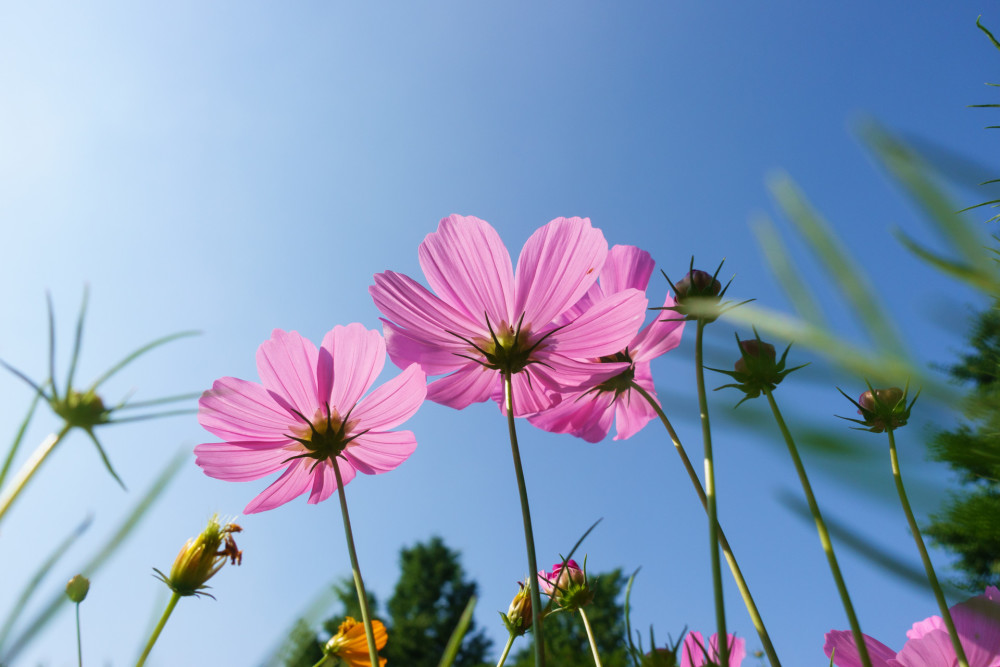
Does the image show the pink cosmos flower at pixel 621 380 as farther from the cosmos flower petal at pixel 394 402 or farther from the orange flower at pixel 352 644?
the orange flower at pixel 352 644

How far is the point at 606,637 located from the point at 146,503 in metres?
16.2

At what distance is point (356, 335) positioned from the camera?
793 mm

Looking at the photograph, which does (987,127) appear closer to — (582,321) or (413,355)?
(582,321)

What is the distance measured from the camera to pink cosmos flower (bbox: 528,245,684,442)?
0.81m

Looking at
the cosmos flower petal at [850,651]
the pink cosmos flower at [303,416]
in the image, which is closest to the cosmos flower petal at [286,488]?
the pink cosmos flower at [303,416]

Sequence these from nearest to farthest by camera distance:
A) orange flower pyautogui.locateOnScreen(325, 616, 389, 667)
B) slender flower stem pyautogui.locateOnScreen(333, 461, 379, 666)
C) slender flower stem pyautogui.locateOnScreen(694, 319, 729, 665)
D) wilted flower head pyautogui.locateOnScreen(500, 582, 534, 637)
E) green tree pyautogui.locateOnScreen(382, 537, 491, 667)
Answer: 1. slender flower stem pyautogui.locateOnScreen(694, 319, 729, 665)
2. slender flower stem pyautogui.locateOnScreen(333, 461, 379, 666)
3. wilted flower head pyautogui.locateOnScreen(500, 582, 534, 637)
4. orange flower pyautogui.locateOnScreen(325, 616, 389, 667)
5. green tree pyautogui.locateOnScreen(382, 537, 491, 667)

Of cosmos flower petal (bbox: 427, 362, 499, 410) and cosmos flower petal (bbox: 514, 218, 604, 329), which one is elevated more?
cosmos flower petal (bbox: 514, 218, 604, 329)

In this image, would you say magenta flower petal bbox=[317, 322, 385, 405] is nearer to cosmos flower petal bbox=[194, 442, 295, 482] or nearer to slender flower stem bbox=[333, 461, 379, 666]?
cosmos flower petal bbox=[194, 442, 295, 482]

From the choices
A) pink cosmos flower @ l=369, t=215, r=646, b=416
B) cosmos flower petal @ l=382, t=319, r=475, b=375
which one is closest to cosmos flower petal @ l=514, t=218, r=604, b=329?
pink cosmos flower @ l=369, t=215, r=646, b=416

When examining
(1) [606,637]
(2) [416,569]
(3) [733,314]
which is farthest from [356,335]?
(2) [416,569]

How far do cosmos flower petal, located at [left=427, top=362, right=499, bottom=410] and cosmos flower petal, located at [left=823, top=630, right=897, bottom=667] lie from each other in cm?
46

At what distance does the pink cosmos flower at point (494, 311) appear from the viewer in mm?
766

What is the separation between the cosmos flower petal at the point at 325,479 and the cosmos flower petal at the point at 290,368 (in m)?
0.10

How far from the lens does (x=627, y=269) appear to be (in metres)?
0.84
